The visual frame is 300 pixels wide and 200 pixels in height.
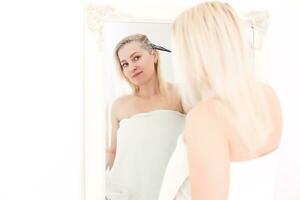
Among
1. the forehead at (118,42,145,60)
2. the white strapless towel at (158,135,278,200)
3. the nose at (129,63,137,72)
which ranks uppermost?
the forehead at (118,42,145,60)

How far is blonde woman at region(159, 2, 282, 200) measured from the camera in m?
1.20

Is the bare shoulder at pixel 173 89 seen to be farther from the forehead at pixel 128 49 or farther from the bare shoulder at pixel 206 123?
the bare shoulder at pixel 206 123

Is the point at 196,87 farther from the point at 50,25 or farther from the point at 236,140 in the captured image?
the point at 50,25

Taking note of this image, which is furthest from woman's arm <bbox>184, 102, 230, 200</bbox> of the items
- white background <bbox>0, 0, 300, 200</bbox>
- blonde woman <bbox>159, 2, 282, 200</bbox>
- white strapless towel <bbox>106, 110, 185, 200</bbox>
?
white background <bbox>0, 0, 300, 200</bbox>

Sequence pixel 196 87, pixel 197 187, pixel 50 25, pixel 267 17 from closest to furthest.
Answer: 1. pixel 197 187
2. pixel 196 87
3. pixel 50 25
4. pixel 267 17

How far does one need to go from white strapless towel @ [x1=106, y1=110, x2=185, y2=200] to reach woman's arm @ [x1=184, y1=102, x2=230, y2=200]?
52cm

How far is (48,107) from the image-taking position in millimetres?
1706


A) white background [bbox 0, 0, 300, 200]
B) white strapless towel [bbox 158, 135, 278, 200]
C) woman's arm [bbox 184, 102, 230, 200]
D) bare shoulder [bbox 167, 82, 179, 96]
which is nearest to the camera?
woman's arm [bbox 184, 102, 230, 200]

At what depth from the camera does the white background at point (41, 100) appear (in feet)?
Result: 5.44

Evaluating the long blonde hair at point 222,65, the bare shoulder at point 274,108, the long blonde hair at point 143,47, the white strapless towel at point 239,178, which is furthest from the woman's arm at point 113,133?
the bare shoulder at point 274,108

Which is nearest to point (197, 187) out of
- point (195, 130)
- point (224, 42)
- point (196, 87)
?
point (195, 130)

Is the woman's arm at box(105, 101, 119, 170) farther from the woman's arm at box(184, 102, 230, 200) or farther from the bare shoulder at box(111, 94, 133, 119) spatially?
the woman's arm at box(184, 102, 230, 200)

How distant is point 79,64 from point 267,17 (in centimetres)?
84

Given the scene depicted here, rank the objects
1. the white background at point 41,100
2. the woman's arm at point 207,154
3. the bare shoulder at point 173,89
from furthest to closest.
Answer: the bare shoulder at point 173,89 → the white background at point 41,100 → the woman's arm at point 207,154
